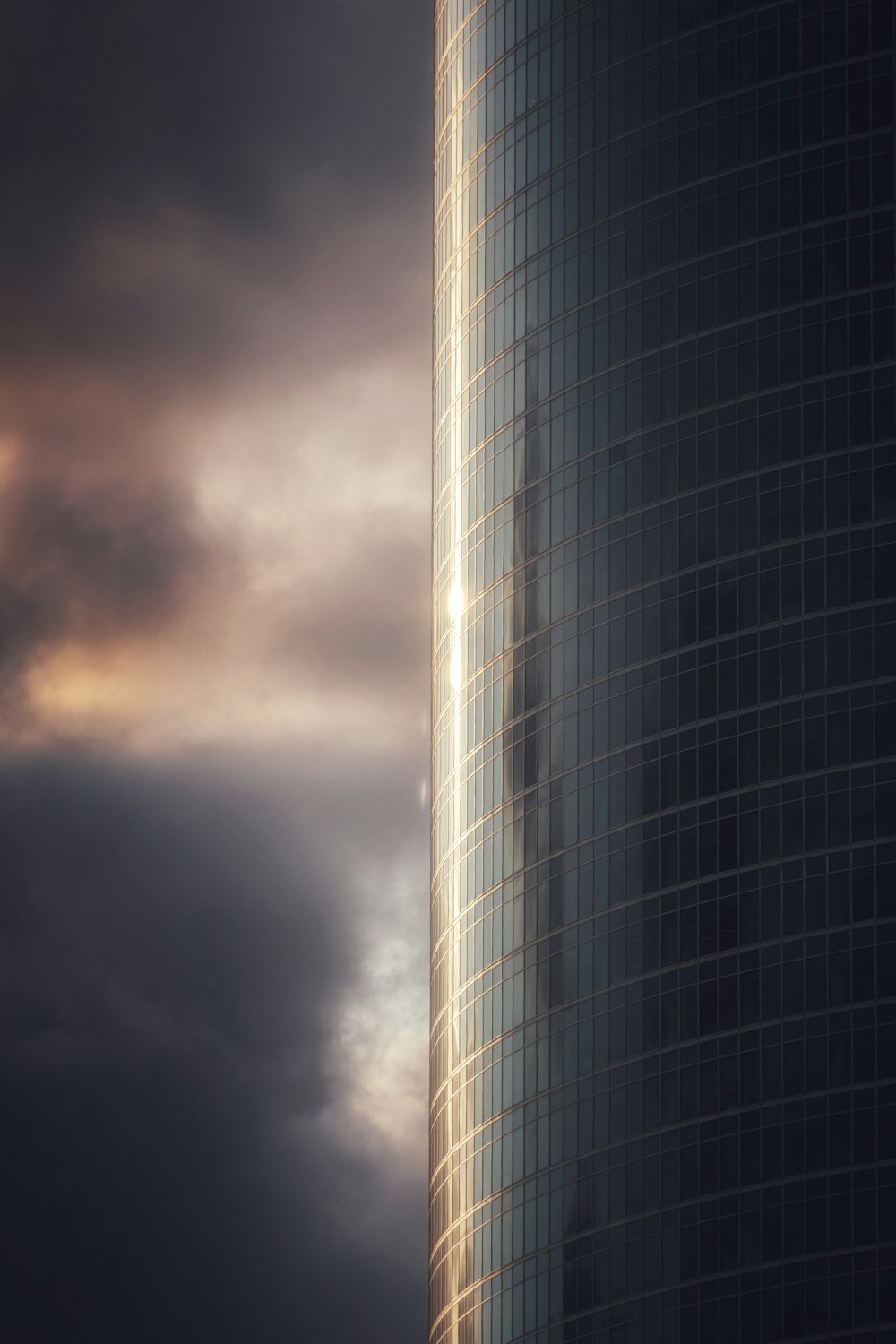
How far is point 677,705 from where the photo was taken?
560 feet

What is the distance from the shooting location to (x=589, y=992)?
6826 inches

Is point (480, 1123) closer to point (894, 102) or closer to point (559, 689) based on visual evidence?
point (559, 689)

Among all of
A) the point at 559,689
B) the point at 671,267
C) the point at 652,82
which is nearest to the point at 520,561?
the point at 559,689

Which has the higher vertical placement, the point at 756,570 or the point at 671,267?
the point at 671,267

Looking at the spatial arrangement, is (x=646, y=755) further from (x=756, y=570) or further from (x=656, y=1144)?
(x=656, y=1144)

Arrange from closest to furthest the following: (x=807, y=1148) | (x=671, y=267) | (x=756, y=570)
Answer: (x=807, y=1148) → (x=756, y=570) → (x=671, y=267)

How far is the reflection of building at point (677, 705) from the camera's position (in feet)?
523

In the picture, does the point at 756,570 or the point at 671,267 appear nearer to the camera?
the point at 756,570

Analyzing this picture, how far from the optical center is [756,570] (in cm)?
16812

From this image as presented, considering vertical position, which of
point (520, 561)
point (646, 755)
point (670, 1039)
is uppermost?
point (520, 561)

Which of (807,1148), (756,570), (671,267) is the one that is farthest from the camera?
(671,267)

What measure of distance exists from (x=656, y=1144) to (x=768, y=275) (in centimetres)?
5886

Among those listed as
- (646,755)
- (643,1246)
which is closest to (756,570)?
(646,755)

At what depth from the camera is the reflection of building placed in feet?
523
